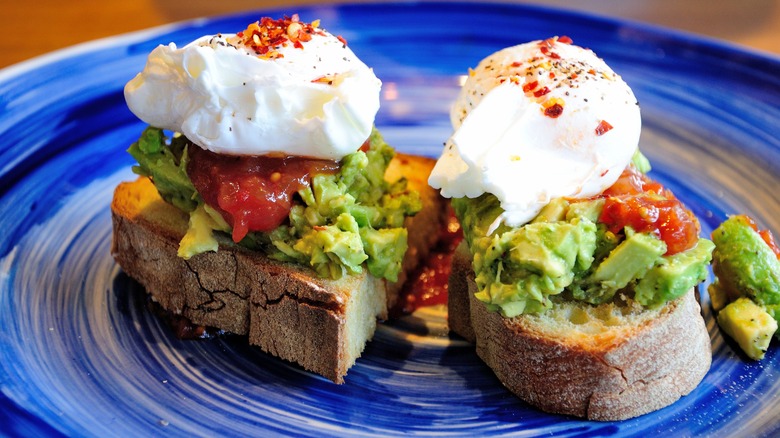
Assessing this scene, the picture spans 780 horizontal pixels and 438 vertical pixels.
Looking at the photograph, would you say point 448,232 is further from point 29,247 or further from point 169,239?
point 29,247

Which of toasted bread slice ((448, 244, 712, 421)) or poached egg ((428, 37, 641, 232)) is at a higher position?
poached egg ((428, 37, 641, 232))

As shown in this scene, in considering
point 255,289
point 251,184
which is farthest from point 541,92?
point 255,289

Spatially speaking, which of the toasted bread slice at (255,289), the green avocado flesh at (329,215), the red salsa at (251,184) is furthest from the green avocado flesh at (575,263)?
the red salsa at (251,184)

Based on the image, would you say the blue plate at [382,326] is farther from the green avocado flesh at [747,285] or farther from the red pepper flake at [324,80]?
the red pepper flake at [324,80]

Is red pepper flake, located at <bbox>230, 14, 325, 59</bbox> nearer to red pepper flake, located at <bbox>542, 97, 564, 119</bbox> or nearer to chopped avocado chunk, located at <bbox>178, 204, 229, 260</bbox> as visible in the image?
chopped avocado chunk, located at <bbox>178, 204, 229, 260</bbox>

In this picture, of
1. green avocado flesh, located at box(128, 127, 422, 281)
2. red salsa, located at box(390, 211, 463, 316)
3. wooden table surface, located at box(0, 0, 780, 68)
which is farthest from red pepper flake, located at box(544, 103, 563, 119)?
wooden table surface, located at box(0, 0, 780, 68)

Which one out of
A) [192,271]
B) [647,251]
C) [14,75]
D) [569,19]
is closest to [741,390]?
[647,251]

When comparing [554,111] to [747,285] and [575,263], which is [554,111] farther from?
[747,285]
